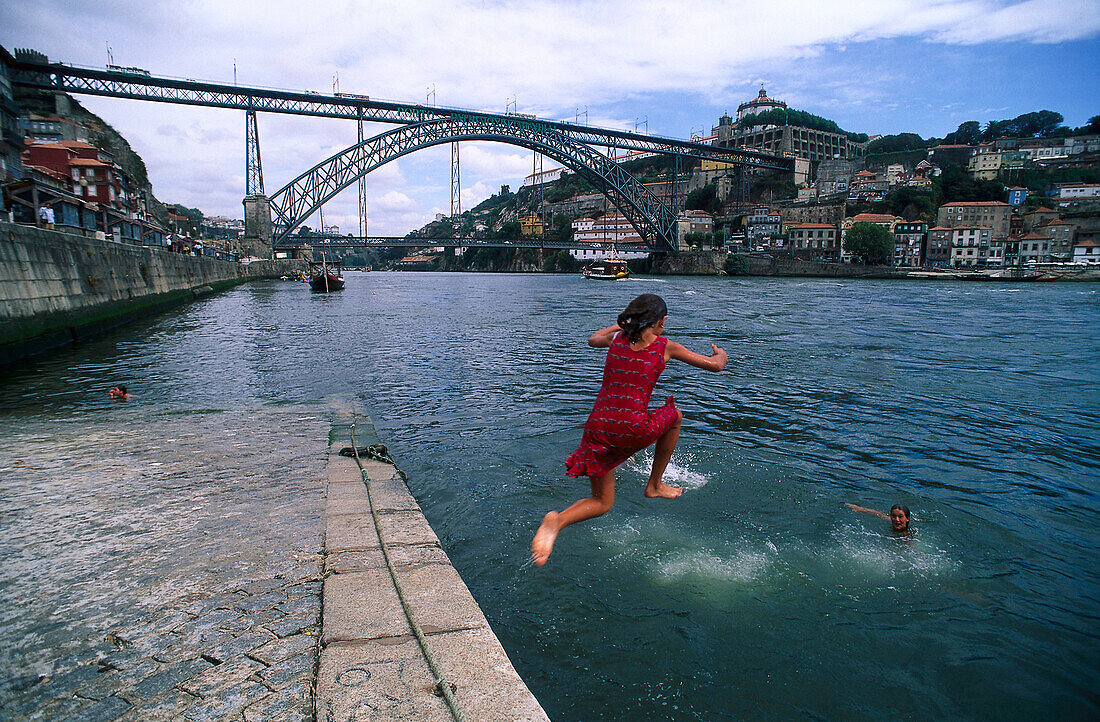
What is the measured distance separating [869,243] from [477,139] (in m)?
45.8

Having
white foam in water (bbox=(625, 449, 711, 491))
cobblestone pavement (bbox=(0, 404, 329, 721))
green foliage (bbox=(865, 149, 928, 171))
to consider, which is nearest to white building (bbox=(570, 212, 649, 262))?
green foliage (bbox=(865, 149, 928, 171))

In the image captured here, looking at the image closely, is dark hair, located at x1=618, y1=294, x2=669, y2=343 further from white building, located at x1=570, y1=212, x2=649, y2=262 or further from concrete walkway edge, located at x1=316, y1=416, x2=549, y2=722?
white building, located at x1=570, y1=212, x2=649, y2=262

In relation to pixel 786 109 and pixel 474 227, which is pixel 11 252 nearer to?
pixel 786 109

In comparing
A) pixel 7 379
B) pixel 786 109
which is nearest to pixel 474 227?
pixel 786 109

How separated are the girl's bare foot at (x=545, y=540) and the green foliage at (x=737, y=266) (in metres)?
71.6

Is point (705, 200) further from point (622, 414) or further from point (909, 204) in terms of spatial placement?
point (622, 414)

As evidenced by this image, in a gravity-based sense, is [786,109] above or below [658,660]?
above

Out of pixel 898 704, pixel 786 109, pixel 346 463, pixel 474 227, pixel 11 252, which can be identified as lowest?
pixel 898 704

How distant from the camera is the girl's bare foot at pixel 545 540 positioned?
285 cm

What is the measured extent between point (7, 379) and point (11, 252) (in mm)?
2866

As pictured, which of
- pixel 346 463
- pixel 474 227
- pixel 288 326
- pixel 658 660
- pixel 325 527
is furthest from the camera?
pixel 474 227

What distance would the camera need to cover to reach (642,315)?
3051mm

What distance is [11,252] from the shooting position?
10.5m

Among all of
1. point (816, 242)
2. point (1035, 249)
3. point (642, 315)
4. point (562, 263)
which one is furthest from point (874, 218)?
point (642, 315)
